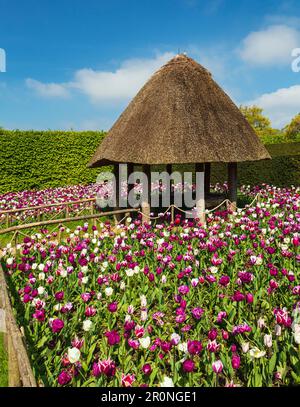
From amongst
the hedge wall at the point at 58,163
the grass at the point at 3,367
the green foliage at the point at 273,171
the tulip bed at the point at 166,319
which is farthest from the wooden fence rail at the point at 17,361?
the hedge wall at the point at 58,163

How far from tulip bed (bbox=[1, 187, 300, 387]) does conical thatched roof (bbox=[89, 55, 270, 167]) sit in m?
2.83

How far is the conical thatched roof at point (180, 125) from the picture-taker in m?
8.71

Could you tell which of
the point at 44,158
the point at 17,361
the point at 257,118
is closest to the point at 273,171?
the point at 44,158

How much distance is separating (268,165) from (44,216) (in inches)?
433

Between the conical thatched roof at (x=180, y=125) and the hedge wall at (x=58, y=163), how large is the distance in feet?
19.6

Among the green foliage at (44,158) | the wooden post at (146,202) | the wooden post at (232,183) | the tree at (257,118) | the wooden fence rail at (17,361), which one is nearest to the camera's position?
the wooden fence rail at (17,361)

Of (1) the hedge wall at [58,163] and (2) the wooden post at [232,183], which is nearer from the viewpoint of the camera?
(2) the wooden post at [232,183]

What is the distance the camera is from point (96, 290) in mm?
4973

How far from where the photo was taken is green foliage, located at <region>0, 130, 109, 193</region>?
17.8 meters

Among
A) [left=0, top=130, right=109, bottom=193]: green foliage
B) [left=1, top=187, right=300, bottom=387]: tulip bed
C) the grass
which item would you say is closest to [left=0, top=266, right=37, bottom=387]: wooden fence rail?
[left=1, top=187, right=300, bottom=387]: tulip bed

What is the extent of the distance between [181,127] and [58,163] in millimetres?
12448

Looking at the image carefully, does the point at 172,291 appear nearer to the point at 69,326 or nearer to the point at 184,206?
the point at 69,326

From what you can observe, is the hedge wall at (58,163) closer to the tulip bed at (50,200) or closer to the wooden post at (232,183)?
the tulip bed at (50,200)

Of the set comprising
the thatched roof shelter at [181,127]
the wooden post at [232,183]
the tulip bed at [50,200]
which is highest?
the thatched roof shelter at [181,127]
